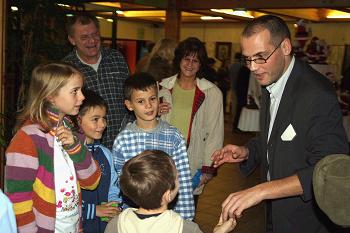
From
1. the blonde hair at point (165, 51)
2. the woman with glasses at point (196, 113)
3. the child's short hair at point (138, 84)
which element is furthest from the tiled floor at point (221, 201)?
the child's short hair at point (138, 84)

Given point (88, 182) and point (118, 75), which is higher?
point (118, 75)

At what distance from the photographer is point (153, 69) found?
423 centimetres

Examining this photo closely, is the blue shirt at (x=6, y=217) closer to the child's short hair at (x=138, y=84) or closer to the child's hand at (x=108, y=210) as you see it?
the child's hand at (x=108, y=210)

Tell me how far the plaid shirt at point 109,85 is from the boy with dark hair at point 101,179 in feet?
1.42

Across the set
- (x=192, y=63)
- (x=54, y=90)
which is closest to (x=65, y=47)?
(x=192, y=63)

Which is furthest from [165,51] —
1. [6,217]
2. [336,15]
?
[336,15]

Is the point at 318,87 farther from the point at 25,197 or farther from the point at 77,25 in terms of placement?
the point at 77,25

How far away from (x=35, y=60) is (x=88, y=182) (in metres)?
2.43

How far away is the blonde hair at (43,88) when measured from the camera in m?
2.12

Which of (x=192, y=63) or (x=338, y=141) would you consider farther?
(x=192, y=63)

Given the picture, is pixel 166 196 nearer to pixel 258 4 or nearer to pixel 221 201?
pixel 221 201

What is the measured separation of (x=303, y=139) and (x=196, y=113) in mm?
1489

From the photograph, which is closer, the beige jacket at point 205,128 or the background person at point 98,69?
the background person at point 98,69

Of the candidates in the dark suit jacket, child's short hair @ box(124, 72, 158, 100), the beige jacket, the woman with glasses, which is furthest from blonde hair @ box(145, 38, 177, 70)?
the dark suit jacket
